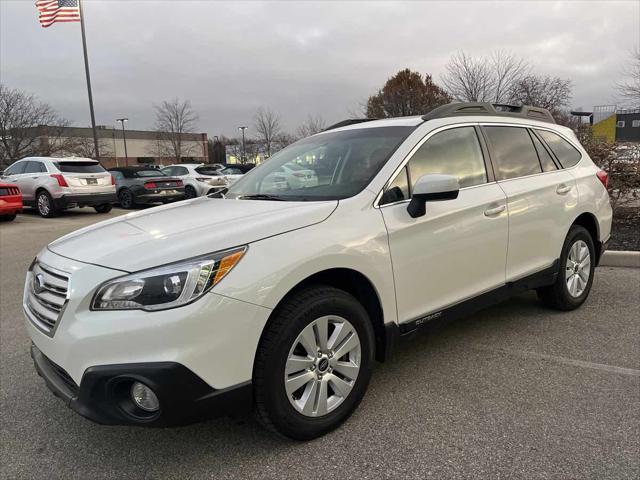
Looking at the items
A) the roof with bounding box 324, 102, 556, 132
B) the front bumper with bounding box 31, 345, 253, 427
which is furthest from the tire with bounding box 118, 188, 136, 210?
the front bumper with bounding box 31, 345, 253, 427

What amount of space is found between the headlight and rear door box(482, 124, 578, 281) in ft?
7.64

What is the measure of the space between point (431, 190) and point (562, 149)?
7.58ft

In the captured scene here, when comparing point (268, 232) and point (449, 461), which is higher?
point (268, 232)

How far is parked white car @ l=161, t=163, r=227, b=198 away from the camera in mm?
17203

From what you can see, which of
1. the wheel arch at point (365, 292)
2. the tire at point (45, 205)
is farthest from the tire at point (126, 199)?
the wheel arch at point (365, 292)

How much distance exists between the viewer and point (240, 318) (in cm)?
214

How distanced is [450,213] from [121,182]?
14.7 metres

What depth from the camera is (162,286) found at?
81.4 inches

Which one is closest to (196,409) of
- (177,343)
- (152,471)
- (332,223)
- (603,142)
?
(177,343)

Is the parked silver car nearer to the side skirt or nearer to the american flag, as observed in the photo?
the american flag

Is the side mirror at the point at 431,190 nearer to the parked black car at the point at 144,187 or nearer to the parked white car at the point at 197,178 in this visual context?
the parked black car at the point at 144,187

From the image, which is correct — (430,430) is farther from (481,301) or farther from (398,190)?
(398,190)

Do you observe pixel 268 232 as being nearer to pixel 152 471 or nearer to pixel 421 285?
pixel 421 285

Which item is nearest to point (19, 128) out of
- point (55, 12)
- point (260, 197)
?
point (55, 12)
